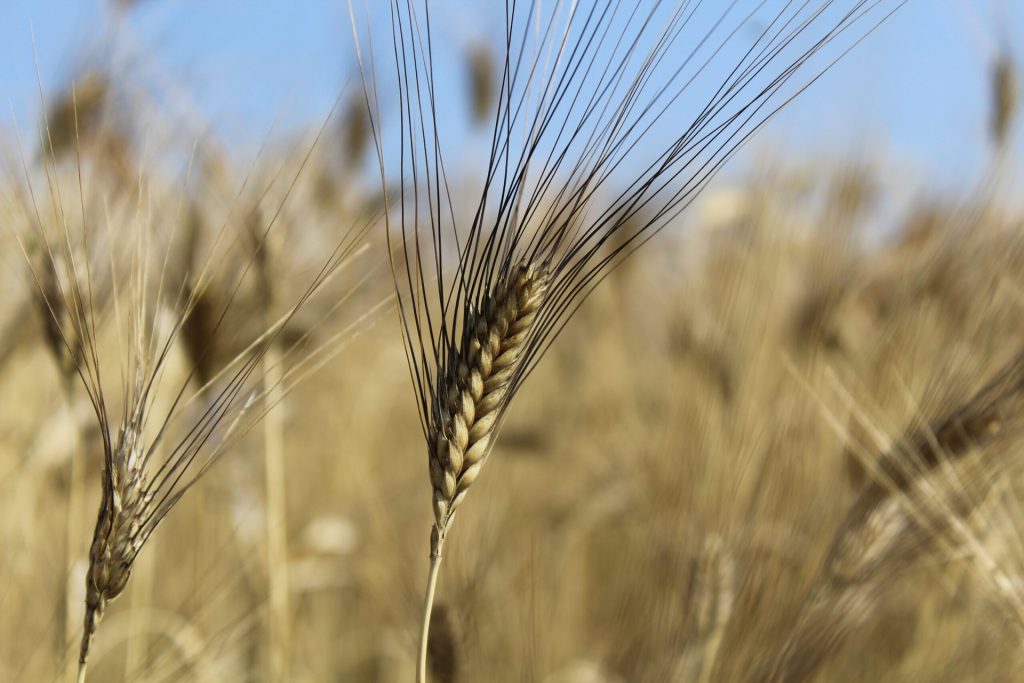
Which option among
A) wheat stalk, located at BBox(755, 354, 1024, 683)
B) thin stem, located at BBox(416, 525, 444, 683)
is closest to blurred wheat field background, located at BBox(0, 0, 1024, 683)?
wheat stalk, located at BBox(755, 354, 1024, 683)

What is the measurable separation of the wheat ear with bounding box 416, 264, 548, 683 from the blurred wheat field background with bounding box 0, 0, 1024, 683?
0.08 meters

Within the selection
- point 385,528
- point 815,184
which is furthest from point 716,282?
point 385,528

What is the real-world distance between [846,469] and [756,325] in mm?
314

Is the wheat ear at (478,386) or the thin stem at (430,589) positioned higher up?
the wheat ear at (478,386)

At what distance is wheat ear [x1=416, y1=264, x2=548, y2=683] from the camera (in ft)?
1.52

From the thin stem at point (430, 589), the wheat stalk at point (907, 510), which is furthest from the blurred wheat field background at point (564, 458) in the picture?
the thin stem at point (430, 589)

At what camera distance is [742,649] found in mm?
897

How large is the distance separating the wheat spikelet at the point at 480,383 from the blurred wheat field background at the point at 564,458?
0.28ft

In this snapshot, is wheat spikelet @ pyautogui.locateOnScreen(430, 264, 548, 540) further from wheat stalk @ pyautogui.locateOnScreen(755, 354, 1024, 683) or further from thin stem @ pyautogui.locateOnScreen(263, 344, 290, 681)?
thin stem @ pyautogui.locateOnScreen(263, 344, 290, 681)

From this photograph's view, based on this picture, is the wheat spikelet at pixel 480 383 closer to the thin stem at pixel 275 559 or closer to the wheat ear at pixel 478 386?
the wheat ear at pixel 478 386

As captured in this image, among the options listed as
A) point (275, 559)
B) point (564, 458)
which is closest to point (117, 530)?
point (275, 559)

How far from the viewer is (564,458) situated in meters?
1.94

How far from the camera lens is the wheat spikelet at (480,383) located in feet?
1.52

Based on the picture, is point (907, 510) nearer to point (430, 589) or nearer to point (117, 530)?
point (430, 589)
